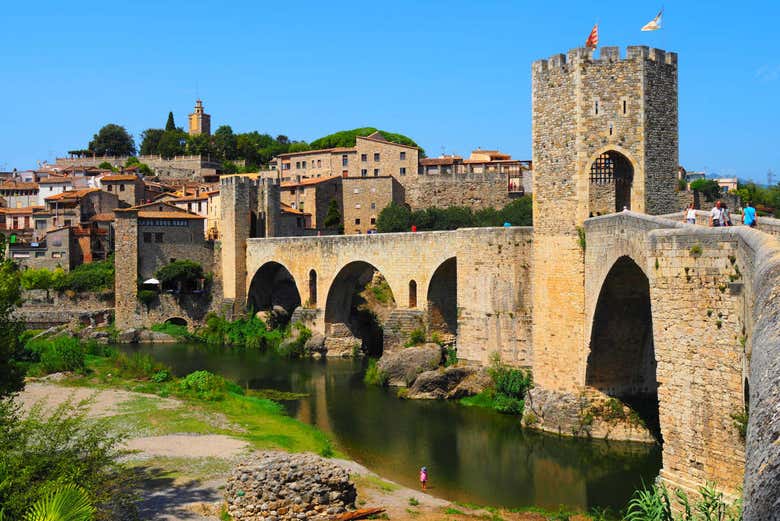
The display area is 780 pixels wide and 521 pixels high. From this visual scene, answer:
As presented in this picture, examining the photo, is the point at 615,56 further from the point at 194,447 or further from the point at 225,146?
the point at 225,146

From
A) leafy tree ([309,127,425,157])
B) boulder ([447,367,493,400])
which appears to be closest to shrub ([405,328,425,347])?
boulder ([447,367,493,400])

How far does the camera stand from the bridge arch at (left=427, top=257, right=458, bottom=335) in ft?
102

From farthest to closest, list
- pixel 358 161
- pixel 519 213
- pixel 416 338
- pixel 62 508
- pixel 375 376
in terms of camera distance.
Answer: pixel 358 161 → pixel 519 213 → pixel 416 338 → pixel 375 376 → pixel 62 508

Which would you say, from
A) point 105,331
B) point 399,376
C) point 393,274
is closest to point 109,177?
point 105,331

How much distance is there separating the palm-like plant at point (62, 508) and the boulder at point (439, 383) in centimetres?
1840

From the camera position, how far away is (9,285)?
46.4ft

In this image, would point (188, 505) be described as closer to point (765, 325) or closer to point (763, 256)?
point (763, 256)

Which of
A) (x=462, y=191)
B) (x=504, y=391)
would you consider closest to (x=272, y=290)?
(x=462, y=191)

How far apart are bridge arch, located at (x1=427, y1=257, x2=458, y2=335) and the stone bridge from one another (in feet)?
0.13

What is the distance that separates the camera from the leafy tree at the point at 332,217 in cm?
5512

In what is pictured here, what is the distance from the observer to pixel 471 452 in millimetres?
20688

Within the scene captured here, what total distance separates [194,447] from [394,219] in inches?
1358

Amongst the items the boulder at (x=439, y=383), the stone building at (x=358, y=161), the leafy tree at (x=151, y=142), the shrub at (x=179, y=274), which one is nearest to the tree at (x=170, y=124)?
the leafy tree at (x=151, y=142)

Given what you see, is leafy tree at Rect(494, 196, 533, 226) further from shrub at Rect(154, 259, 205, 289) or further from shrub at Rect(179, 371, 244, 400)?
shrub at Rect(179, 371, 244, 400)
